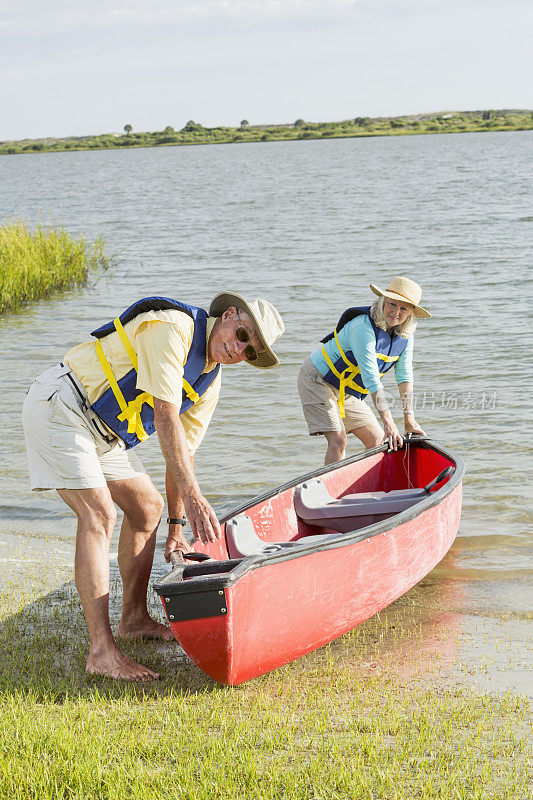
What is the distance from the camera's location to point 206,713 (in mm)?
4043

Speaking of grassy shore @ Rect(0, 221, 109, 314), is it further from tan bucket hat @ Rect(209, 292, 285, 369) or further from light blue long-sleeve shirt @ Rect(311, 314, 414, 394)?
tan bucket hat @ Rect(209, 292, 285, 369)

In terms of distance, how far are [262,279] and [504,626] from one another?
1580cm

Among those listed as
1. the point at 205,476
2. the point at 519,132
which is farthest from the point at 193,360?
the point at 519,132

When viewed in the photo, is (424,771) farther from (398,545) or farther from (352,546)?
(398,545)

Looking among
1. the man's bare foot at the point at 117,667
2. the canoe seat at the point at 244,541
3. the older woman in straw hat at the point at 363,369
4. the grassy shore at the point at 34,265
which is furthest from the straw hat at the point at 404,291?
the grassy shore at the point at 34,265

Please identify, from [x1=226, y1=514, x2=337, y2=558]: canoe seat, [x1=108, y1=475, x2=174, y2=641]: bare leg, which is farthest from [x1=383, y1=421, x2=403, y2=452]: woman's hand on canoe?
[x1=108, y1=475, x2=174, y2=641]: bare leg

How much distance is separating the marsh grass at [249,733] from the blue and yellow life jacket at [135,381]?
4.11ft

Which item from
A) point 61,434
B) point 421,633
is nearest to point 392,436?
point 421,633

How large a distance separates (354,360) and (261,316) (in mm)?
2652

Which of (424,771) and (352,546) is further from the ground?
(352,546)

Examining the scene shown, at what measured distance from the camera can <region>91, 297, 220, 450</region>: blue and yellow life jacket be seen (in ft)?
13.7

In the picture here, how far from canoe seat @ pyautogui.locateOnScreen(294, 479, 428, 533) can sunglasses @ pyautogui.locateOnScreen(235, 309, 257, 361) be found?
2.04 m

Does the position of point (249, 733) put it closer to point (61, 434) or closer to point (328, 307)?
point (61, 434)

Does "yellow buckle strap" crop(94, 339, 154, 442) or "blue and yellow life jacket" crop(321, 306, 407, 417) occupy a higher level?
"yellow buckle strap" crop(94, 339, 154, 442)
